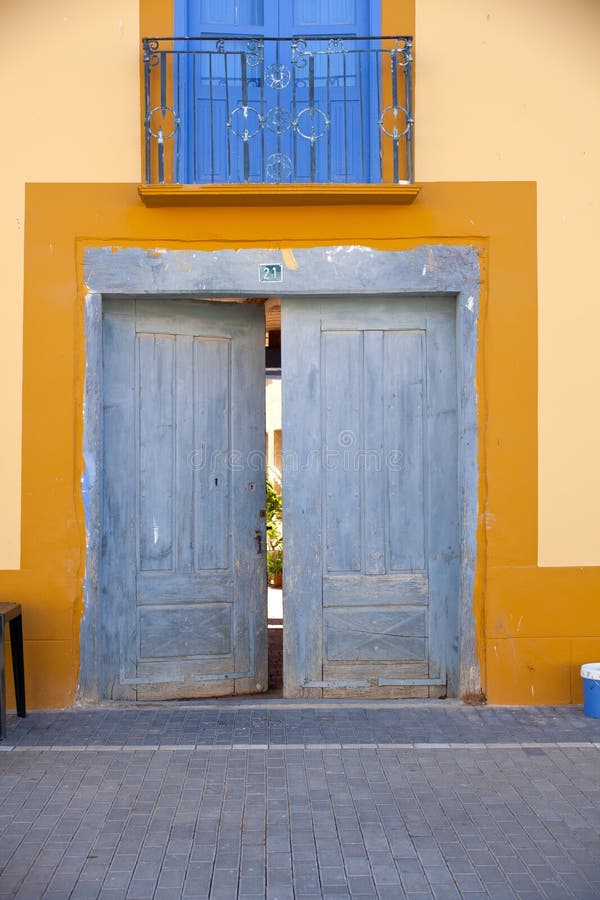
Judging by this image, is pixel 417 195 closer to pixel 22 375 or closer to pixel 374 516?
pixel 374 516

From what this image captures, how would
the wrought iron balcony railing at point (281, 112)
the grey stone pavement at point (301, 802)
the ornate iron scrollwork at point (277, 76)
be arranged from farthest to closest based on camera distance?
1. the ornate iron scrollwork at point (277, 76)
2. the wrought iron balcony railing at point (281, 112)
3. the grey stone pavement at point (301, 802)

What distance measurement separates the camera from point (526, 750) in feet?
18.7

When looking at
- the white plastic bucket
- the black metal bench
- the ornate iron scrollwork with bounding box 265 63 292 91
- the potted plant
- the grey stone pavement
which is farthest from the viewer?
the potted plant

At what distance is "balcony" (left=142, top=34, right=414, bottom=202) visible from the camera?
662 cm

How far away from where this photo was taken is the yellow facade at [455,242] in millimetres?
6535

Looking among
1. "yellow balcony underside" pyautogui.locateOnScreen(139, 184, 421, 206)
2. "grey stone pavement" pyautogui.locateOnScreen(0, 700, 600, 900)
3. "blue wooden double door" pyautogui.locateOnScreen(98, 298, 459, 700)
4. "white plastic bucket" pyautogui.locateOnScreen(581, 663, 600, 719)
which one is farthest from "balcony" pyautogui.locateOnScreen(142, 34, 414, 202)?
"grey stone pavement" pyautogui.locateOnScreen(0, 700, 600, 900)

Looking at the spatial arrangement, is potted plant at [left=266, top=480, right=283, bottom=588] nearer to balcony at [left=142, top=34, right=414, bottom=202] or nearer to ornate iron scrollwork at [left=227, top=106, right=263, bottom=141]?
balcony at [left=142, top=34, right=414, bottom=202]

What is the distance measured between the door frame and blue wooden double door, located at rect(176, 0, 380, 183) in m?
0.62

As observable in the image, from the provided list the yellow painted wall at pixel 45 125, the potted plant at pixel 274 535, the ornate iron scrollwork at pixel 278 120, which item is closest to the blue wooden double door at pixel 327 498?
the yellow painted wall at pixel 45 125

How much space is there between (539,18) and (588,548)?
3.61m

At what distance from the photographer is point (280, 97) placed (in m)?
6.79

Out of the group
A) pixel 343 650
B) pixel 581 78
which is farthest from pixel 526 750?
pixel 581 78

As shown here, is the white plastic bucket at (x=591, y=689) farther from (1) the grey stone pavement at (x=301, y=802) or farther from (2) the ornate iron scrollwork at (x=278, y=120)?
(2) the ornate iron scrollwork at (x=278, y=120)

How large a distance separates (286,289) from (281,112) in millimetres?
1264
